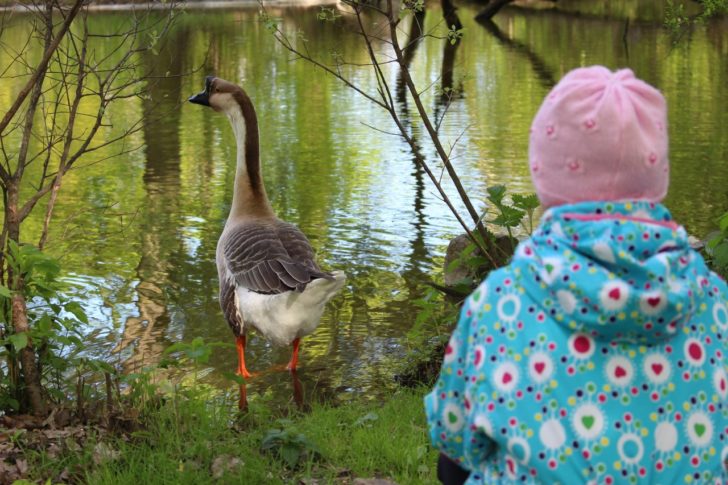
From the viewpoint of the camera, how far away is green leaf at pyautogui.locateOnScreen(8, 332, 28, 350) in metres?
4.14

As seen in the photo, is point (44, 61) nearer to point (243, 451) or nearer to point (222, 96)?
point (243, 451)

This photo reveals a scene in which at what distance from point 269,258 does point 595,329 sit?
391cm

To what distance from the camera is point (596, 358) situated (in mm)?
1929

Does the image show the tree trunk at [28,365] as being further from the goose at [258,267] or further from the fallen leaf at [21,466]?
the goose at [258,267]

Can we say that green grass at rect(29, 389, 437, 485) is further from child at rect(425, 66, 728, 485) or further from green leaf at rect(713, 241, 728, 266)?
child at rect(425, 66, 728, 485)

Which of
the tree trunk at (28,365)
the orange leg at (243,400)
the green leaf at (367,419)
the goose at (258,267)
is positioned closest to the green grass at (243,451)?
the green leaf at (367,419)

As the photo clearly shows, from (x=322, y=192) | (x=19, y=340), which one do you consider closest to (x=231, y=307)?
(x=19, y=340)

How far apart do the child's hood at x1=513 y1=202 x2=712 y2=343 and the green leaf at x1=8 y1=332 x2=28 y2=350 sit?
285 centimetres

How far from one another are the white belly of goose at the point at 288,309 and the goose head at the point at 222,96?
1390mm

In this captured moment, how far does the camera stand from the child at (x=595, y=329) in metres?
1.88

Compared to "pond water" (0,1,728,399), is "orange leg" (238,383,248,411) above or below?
below

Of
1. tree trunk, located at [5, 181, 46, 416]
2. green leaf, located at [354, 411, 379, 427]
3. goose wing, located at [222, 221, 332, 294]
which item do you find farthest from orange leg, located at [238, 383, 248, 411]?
tree trunk, located at [5, 181, 46, 416]

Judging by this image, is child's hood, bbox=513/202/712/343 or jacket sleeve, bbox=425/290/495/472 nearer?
child's hood, bbox=513/202/712/343

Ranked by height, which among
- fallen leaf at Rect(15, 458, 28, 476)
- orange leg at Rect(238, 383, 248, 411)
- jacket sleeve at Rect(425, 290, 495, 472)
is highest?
jacket sleeve at Rect(425, 290, 495, 472)
